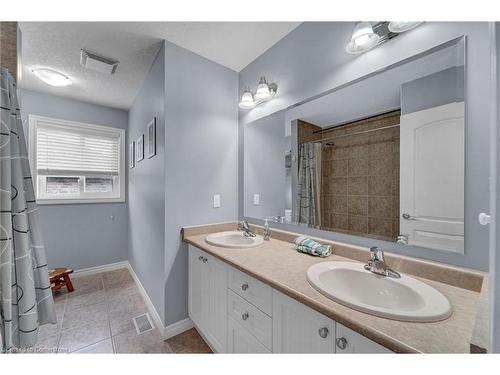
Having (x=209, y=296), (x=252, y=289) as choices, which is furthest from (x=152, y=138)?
(x=252, y=289)

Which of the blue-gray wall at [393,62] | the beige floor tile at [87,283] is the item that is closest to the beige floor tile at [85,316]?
the beige floor tile at [87,283]

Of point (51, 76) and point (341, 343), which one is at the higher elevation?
point (51, 76)

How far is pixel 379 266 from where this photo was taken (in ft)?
3.01

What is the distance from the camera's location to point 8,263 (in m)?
0.88

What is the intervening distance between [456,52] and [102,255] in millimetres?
3950

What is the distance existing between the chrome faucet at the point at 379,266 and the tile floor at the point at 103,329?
4.30 ft

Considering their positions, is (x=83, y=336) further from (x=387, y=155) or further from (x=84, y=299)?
(x=387, y=155)

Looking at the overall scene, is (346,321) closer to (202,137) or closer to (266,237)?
(266,237)

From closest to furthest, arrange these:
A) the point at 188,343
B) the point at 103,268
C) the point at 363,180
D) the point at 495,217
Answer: the point at 495,217, the point at 363,180, the point at 188,343, the point at 103,268

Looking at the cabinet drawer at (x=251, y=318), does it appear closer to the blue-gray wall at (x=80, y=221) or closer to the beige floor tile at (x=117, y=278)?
the beige floor tile at (x=117, y=278)

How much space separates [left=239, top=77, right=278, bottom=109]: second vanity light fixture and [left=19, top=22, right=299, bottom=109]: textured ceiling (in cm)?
33

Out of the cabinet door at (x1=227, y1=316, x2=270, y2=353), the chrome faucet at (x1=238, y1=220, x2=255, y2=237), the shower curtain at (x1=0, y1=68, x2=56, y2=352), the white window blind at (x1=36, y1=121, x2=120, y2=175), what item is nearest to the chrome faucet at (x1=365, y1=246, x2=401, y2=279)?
the cabinet door at (x1=227, y1=316, x2=270, y2=353)

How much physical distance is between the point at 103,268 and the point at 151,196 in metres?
1.83
